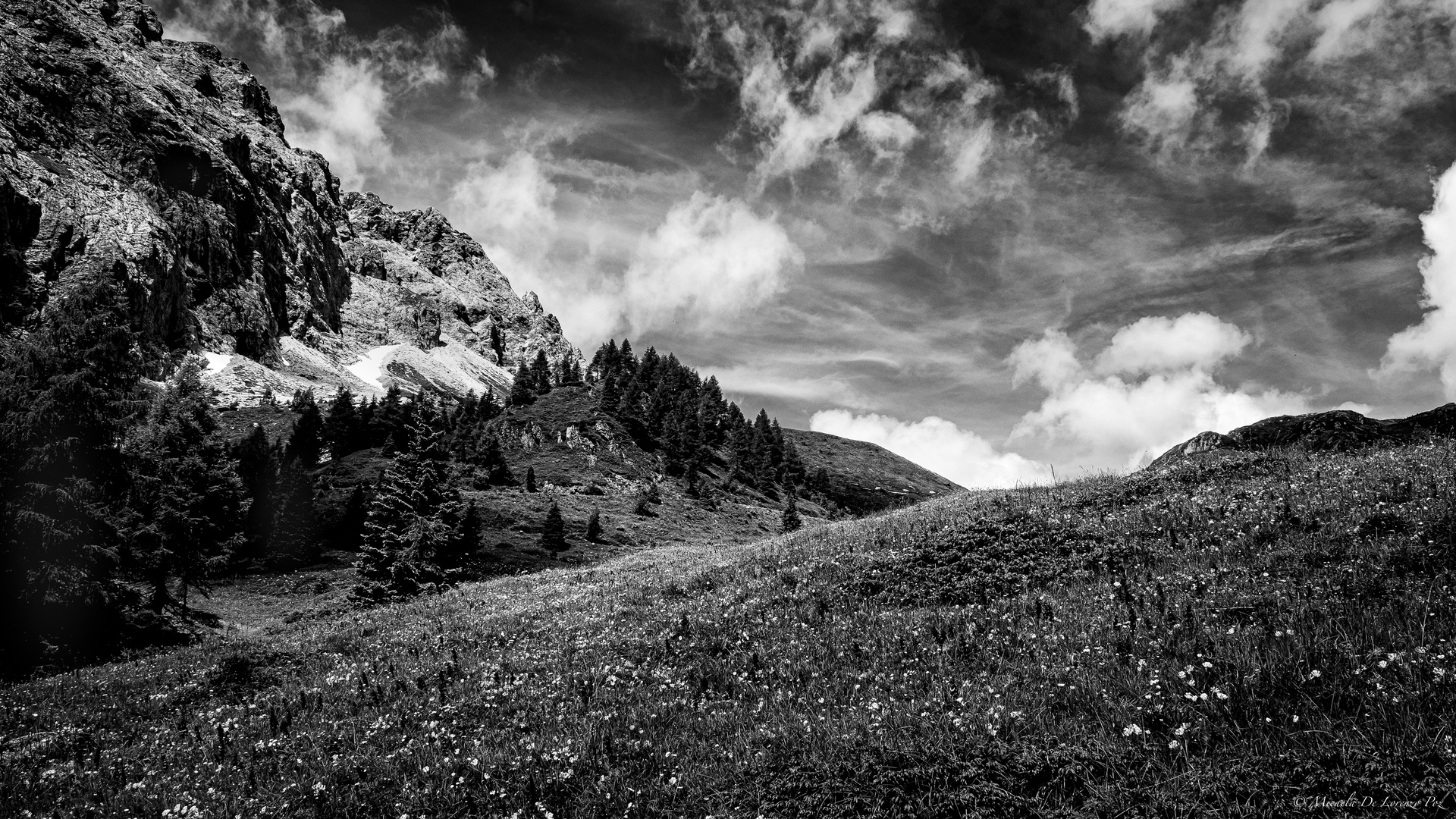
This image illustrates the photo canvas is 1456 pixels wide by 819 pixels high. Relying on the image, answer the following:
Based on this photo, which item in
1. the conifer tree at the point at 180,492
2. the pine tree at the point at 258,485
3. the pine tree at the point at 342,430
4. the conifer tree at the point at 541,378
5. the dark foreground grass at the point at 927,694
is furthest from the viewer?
the conifer tree at the point at 541,378

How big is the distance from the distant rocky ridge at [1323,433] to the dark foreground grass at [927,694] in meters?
3.81

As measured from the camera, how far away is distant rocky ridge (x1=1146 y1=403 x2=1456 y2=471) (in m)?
16.2

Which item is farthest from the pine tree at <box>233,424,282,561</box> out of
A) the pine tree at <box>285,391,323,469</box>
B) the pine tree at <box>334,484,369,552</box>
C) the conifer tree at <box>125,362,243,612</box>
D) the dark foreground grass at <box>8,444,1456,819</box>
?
the dark foreground grass at <box>8,444,1456,819</box>

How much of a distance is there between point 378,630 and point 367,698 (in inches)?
319

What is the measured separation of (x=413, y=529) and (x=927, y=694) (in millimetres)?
36803

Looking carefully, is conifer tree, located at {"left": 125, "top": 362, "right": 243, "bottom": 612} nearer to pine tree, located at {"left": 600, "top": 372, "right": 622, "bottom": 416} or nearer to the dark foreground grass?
the dark foreground grass

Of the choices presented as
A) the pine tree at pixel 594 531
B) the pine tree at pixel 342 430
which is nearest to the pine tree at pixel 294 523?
the pine tree at pixel 594 531

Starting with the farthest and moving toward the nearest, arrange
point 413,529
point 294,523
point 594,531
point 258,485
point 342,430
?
point 342,430, point 258,485, point 594,531, point 294,523, point 413,529

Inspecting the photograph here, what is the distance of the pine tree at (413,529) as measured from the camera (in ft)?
120

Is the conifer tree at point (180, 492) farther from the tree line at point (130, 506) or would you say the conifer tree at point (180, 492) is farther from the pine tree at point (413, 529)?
the pine tree at point (413, 529)

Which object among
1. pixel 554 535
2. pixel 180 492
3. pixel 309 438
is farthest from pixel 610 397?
pixel 180 492

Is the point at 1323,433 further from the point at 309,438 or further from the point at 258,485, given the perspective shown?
the point at 309,438

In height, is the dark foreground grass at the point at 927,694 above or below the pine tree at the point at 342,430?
below

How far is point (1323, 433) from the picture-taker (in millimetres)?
18125
